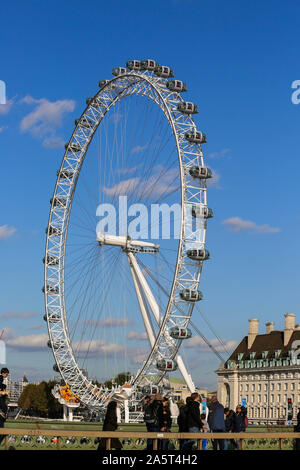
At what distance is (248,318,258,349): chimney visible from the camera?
490 ft

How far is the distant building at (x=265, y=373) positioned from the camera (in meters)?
133

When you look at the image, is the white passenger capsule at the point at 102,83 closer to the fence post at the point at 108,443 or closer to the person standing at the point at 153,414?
the person standing at the point at 153,414

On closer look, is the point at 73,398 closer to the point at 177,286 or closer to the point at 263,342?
the point at 177,286

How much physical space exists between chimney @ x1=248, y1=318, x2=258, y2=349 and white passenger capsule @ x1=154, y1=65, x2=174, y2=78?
95.9m

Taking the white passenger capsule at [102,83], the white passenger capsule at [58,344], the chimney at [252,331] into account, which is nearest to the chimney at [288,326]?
the chimney at [252,331]

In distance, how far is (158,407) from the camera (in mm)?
21625

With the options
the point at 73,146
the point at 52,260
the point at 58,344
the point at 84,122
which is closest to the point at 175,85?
the point at 84,122

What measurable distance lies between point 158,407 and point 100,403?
52.5 m

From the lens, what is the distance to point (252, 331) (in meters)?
151

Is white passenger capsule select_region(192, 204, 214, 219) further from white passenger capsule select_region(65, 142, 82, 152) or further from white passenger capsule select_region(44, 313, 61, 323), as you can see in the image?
white passenger capsule select_region(44, 313, 61, 323)

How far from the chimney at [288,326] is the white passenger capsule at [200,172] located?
270 ft

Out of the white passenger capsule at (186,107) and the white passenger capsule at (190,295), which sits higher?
the white passenger capsule at (186,107)

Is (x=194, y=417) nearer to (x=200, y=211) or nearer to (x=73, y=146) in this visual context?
(x=200, y=211)
